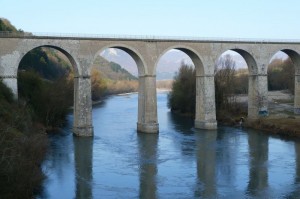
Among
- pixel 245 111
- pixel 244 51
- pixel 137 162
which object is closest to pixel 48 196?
pixel 137 162

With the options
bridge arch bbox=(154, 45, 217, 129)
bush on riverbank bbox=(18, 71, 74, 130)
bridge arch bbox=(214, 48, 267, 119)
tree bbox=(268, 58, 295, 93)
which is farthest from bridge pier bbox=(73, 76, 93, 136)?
tree bbox=(268, 58, 295, 93)

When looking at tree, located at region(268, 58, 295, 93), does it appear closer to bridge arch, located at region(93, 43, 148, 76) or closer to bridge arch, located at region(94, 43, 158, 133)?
bridge arch, located at region(94, 43, 158, 133)

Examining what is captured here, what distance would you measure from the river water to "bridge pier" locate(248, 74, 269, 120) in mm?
3855

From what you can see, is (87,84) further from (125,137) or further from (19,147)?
(19,147)

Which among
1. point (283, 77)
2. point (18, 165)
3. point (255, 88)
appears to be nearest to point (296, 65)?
point (255, 88)

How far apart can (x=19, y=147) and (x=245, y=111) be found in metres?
35.2

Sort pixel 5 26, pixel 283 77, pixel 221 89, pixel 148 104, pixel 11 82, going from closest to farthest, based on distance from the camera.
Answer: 1. pixel 11 82
2. pixel 148 104
3. pixel 221 89
4. pixel 5 26
5. pixel 283 77

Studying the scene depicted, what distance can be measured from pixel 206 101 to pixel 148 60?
735 centimetres

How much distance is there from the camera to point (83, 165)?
86.0 ft

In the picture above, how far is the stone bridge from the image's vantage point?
32750 mm

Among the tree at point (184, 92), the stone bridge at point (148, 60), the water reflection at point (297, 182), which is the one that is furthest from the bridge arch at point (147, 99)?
the tree at point (184, 92)

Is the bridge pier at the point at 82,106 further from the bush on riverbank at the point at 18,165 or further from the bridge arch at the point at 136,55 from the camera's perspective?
the bush on riverbank at the point at 18,165

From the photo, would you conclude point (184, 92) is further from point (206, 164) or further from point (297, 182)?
point (297, 182)

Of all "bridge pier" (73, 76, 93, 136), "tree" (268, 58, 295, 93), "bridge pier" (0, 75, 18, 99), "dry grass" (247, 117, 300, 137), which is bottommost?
"dry grass" (247, 117, 300, 137)
